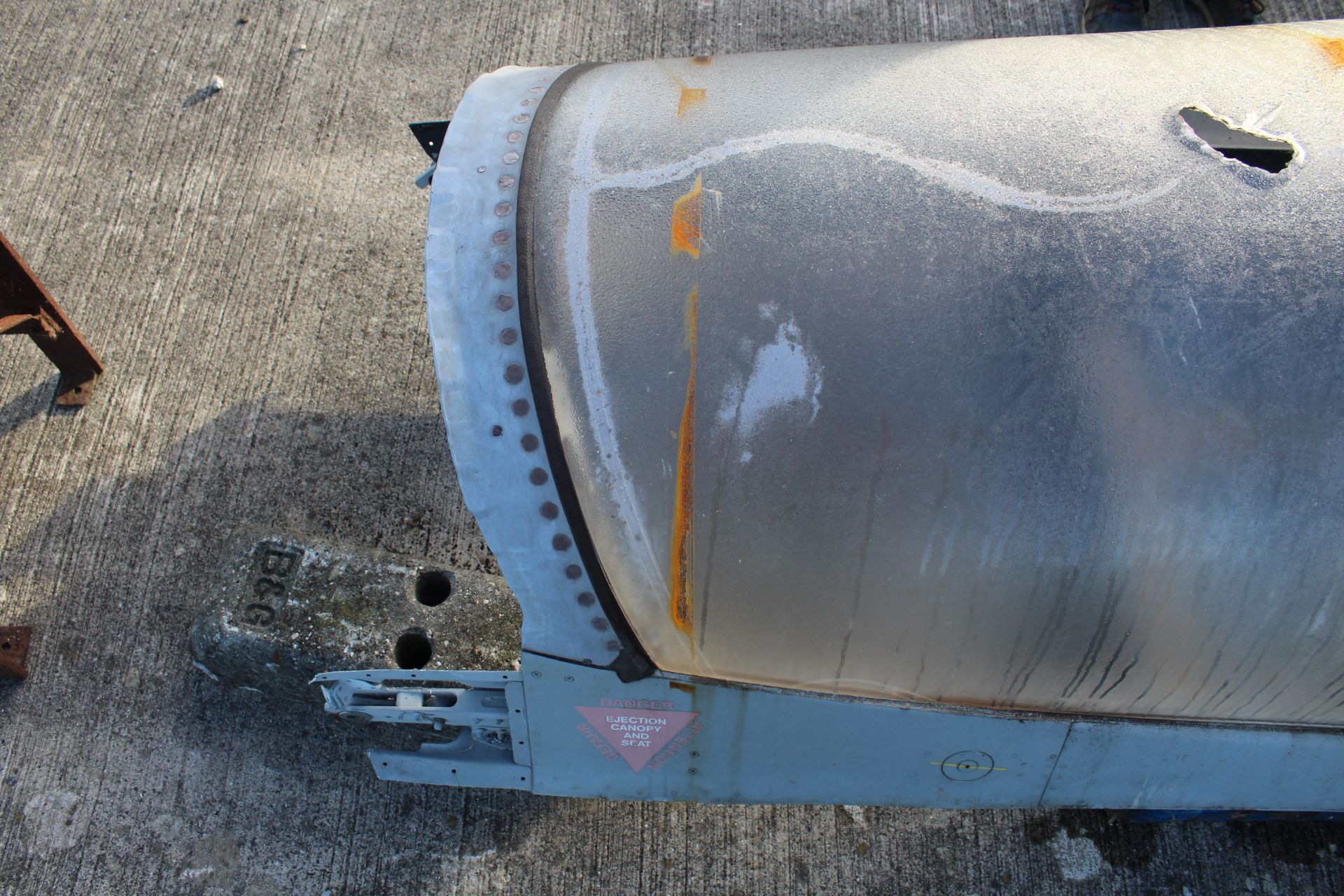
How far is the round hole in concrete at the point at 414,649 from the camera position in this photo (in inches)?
118

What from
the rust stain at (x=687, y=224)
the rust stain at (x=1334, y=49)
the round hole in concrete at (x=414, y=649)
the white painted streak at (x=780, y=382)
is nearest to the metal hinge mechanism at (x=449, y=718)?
the round hole in concrete at (x=414, y=649)

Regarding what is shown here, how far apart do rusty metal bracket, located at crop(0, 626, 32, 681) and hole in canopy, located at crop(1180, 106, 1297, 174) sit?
396cm

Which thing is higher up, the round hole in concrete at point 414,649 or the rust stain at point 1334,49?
the rust stain at point 1334,49

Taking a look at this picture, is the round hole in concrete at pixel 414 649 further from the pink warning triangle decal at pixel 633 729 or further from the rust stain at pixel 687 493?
the rust stain at pixel 687 493

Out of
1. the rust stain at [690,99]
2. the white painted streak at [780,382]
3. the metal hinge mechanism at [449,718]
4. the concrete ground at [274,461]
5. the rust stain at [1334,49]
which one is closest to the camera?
the white painted streak at [780,382]

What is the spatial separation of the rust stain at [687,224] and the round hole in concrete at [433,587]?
194cm

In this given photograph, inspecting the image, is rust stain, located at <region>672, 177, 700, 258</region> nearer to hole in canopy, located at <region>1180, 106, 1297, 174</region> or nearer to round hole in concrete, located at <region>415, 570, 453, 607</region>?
hole in canopy, located at <region>1180, 106, 1297, 174</region>

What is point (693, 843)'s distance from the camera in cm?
293

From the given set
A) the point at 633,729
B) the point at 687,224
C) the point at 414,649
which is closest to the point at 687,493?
the point at 687,224

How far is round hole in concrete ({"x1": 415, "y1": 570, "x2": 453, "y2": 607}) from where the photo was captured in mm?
3146

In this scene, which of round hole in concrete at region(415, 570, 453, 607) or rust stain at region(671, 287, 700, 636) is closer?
rust stain at region(671, 287, 700, 636)

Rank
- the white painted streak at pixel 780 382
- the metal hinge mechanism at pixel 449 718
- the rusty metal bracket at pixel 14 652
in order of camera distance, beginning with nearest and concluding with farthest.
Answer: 1. the white painted streak at pixel 780 382
2. the metal hinge mechanism at pixel 449 718
3. the rusty metal bracket at pixel 14 652

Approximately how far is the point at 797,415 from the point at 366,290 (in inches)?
115

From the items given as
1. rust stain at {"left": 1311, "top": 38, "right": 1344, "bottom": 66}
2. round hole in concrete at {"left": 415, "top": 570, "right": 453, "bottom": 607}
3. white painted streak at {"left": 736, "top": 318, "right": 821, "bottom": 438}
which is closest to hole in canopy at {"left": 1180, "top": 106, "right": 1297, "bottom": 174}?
rust stain at {"left": 1311, "top": 38, "right": 1344, "bottom": 66}
